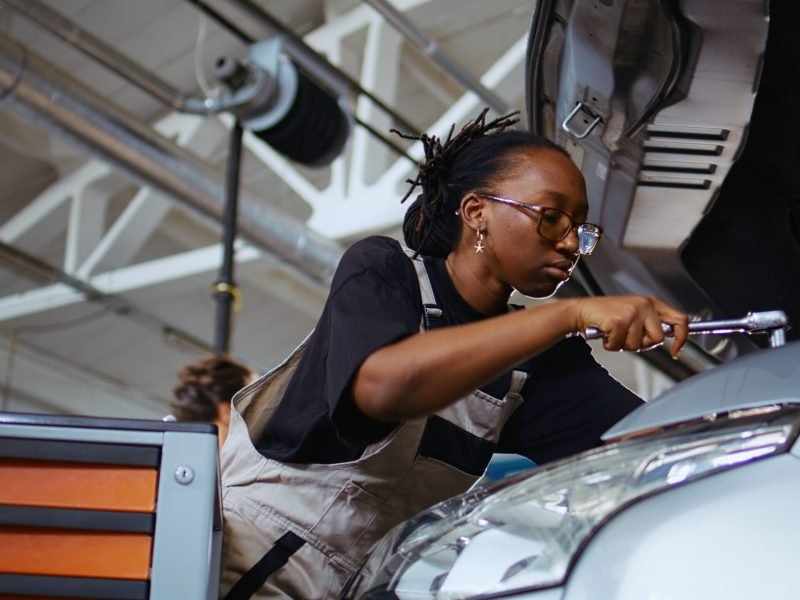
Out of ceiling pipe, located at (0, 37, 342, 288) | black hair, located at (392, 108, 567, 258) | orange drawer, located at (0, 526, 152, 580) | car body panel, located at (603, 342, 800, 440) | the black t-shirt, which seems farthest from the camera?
ceiling pipe, located at (0, 37, 342, 288)

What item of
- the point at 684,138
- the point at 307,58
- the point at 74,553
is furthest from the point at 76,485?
the point at 307,58

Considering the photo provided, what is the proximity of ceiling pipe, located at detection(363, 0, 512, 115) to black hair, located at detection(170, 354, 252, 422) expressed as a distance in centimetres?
204

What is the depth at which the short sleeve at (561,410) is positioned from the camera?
4.67 feet

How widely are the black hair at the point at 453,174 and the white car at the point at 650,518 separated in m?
0.49

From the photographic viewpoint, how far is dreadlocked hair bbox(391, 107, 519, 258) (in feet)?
4.66

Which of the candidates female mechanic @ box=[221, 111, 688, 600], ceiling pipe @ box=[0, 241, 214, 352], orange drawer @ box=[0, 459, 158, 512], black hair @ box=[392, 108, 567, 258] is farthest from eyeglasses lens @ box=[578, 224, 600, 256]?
ceiling pipe @ box=[0, 241, 214, 352]

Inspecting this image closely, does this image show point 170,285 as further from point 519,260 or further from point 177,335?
point 519,260

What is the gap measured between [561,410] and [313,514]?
1.27 ft

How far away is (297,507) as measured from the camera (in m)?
1.21

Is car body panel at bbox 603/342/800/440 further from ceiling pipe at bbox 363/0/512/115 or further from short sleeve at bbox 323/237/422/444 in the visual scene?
ceiling pipe at bbox 363/0/512/115

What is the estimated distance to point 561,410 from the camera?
143 cm

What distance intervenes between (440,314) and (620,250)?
424mm

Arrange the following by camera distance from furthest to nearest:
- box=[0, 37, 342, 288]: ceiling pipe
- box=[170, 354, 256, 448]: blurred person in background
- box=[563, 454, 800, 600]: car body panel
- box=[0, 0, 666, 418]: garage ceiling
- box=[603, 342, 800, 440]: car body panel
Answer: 1. box=[0, 0, 666, 418]: garage ceiling
2. box=[0, 37, 342, 288]: ceiling pipe
3. box=[170, 354, 256, 448]: blurred person in background
4. box=[603, 342, 800, 440]: car body panel
5. box=[563, 454, 800, 600]: car body panel

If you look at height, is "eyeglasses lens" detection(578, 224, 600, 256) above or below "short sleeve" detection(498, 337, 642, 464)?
above
